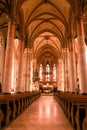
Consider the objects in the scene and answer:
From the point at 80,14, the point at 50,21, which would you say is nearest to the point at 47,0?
the point at 50,21

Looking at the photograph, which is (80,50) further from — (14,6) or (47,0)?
(47,0)

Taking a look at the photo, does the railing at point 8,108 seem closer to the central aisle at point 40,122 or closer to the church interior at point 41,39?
the church interior at point 41,39

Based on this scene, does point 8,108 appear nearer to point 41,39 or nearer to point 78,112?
point 78,112

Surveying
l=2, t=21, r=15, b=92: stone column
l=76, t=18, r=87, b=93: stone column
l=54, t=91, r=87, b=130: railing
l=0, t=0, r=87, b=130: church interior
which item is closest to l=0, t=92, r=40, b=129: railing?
l=0, t=0, r=87, b=130: church interior

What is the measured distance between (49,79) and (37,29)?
27.6 metres

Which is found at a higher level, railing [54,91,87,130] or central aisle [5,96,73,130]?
railing [54,91,87,130]

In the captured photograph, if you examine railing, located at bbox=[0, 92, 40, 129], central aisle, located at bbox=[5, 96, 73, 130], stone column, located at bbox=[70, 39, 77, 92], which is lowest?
central aisle, located at bbox=[5, 96, 73, 130]

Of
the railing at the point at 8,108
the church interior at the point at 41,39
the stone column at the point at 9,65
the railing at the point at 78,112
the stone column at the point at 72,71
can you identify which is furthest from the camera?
the stone column at the point at 72,71

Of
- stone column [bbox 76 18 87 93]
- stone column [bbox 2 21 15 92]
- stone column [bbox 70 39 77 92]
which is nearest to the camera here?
stone column [bbox 76 18 87 93]

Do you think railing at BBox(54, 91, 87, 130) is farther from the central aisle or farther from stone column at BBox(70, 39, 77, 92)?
stone column at BBox(70, 39, 77, 92)

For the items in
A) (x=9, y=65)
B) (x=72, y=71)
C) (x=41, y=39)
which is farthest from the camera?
(x=41, y=39)

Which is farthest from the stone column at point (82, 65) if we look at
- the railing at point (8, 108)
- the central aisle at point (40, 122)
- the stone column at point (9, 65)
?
the stone column at point (9, 65)

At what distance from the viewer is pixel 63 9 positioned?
1741 centimetres

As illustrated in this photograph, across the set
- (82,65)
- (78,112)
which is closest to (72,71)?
(82,65)
